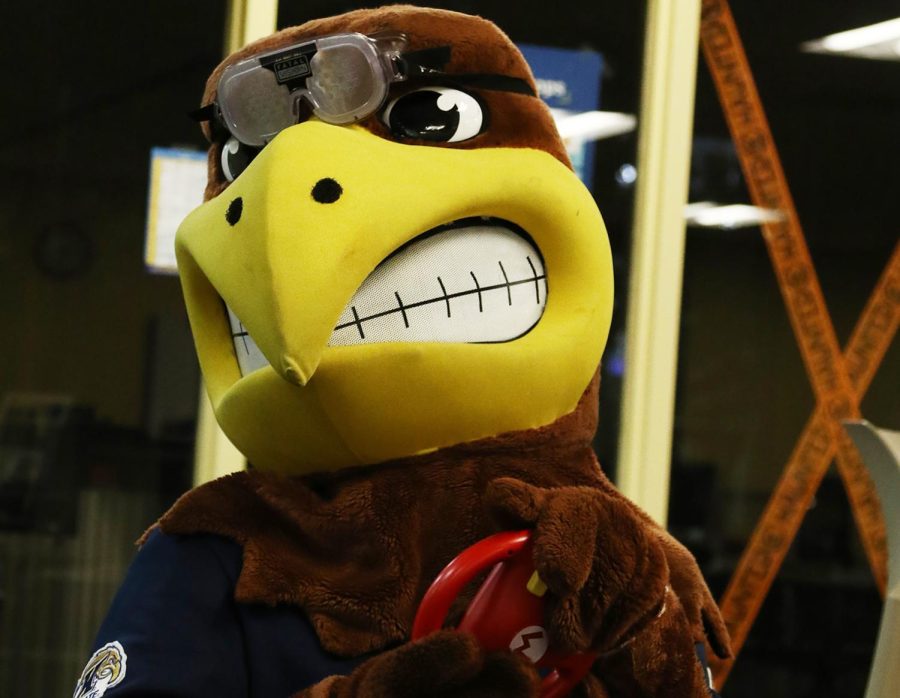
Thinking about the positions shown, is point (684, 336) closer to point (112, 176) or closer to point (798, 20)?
point (798, 20)

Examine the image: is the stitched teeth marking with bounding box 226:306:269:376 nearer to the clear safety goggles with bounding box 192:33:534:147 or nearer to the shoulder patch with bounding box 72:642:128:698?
the clear safety goggles with bounding box 192:33:534:147

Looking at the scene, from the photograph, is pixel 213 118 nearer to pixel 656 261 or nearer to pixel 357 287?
pixel 357 287

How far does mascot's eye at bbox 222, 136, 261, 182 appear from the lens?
155 centimetres

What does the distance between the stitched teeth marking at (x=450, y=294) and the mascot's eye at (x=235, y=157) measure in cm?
19

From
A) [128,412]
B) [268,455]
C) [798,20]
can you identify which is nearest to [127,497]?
[128,412]

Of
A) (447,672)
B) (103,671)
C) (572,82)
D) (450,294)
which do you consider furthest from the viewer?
(572,82)

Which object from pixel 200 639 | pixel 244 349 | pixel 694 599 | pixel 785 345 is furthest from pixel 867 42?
pixel 200 639

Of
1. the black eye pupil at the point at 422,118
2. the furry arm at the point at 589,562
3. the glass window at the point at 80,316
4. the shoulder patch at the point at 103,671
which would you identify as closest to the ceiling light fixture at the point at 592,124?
the glass window at the point at 80,316

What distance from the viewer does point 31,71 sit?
9.40 ft

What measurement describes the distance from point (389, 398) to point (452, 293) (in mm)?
139

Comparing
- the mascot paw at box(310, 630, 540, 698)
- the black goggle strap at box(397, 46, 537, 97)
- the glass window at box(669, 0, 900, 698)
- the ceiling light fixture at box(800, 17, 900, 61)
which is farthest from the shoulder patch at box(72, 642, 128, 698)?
the ceiling light fixture at box(800, 17, 900, 61)

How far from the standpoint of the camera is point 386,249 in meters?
1.38

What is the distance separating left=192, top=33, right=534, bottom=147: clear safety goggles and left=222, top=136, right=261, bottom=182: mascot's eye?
3 centimetres

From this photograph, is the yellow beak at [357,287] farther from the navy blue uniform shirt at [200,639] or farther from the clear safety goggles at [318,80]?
the navy blue uniform shirt at [200,639]
